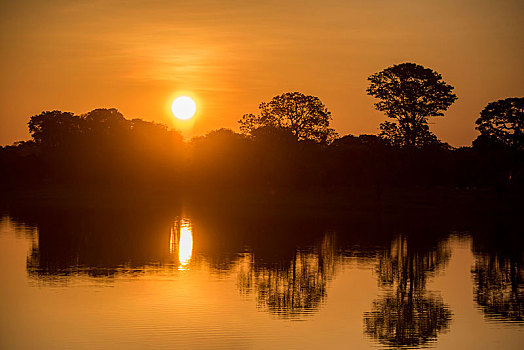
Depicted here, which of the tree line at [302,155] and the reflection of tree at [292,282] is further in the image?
the tree line at [302,155]

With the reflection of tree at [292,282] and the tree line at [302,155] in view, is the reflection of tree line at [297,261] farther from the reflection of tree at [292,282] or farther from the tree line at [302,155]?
the tree line at [302,155]

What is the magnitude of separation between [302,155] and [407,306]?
64.2 metres

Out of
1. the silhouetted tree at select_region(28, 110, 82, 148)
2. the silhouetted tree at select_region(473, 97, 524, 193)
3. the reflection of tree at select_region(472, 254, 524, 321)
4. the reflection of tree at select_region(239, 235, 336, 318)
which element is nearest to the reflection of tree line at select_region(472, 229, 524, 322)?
the reflection of tree at select_region(472, 254, 524, 321)

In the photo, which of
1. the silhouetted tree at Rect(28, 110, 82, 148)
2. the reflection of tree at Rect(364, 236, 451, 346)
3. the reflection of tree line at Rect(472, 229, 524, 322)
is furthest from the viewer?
the silhouetted tree at Rect(28, 110, 82, 148)

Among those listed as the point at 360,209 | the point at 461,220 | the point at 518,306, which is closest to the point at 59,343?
the point at 518,306

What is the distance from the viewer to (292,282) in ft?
104

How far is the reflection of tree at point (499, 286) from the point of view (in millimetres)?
26844

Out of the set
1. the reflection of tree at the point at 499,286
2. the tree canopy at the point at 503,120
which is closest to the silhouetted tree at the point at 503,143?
the tree canopy at the point at 503,120

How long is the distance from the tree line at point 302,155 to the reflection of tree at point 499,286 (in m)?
39.2

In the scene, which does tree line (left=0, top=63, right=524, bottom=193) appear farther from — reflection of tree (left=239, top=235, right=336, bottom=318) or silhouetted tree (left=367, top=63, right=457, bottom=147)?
reflection of tree (left=239, top=235, right=336, bottom=318)

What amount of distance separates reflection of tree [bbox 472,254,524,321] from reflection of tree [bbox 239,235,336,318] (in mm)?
5501

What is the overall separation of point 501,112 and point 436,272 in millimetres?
49664

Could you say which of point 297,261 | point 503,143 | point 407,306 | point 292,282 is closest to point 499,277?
point 407,306

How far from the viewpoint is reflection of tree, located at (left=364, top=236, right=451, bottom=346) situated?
76.6ft
